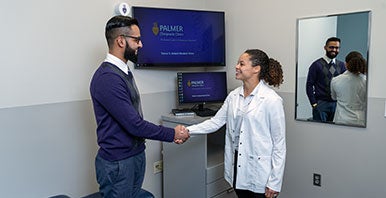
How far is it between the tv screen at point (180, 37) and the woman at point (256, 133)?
0.97 metres

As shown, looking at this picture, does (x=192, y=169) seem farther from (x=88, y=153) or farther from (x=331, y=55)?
(x=331, y=55)

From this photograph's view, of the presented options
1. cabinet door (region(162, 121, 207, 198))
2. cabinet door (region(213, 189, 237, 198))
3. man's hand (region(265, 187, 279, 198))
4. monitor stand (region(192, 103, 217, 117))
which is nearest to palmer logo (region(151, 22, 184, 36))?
monitor stand (region(192, 103, 217, 117))

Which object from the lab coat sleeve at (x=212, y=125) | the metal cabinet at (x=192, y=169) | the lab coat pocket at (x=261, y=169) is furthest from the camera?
the metal cabinet at (x=192, y=169)

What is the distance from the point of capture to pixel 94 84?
5.93 ft

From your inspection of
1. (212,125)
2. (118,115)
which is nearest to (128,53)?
(118,115)

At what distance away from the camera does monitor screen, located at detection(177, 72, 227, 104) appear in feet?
9.55

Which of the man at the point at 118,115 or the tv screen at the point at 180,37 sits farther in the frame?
the tv screen at the point at 180,37

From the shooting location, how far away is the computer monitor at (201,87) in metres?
2.91

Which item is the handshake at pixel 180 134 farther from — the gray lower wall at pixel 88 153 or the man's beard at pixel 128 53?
the gray lower wall at pixel 88 153

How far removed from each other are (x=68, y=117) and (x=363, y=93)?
225cm

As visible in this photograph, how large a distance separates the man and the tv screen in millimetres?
867

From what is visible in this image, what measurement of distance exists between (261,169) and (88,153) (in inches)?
55.0

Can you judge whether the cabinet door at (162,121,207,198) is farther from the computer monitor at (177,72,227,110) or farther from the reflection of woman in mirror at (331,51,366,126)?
the reflection of woman in mirror at (331,51,366,126)

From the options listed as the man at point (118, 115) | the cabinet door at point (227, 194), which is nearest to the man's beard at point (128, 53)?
the man at point (118, 115)
